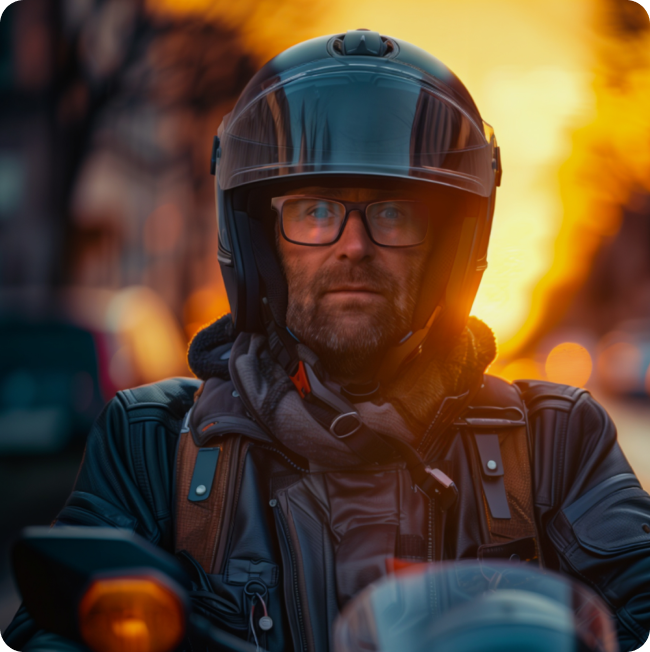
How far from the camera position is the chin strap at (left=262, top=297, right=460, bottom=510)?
149cm

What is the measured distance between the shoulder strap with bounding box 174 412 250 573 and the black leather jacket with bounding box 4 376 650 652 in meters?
0.02

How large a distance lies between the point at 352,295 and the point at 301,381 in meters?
0.26

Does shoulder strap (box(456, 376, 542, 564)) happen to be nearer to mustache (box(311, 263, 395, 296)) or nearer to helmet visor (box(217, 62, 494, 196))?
mustache (box(311, 263, 395, 296))

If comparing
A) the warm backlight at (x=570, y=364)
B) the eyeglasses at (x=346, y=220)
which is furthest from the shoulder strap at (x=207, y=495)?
the warm backlight at (x=570, y=364)

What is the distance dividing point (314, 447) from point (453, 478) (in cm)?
35

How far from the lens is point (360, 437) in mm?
1535

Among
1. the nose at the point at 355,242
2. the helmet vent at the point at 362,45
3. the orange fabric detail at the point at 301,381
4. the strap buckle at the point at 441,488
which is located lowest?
the strap buckle at the point at 441,488

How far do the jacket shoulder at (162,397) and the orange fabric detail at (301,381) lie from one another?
315mm

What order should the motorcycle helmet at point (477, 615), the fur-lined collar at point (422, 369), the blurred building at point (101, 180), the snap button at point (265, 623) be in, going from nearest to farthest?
the motorcycle helmet at point (477, 615)
the snap button at point (265, 623)
the fur-lined collar at point (422, 369)
the blurred building at point (101, 180)

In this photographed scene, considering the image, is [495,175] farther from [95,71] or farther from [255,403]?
[95,71]

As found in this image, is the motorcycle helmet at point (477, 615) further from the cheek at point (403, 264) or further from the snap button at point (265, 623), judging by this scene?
the cheek at point (403, 264)

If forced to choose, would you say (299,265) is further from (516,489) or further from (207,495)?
(516,489)

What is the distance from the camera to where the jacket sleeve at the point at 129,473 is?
150cm

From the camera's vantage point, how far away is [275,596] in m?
1.43
